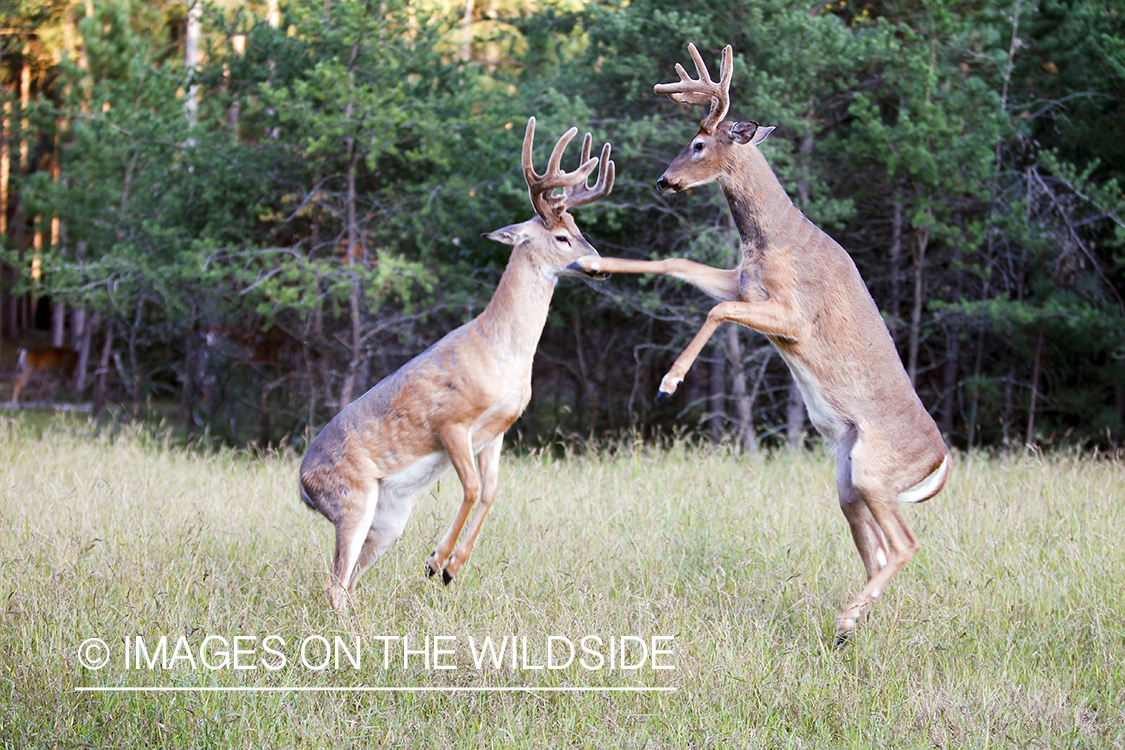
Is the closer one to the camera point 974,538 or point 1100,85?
point 974,538

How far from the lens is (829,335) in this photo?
15.6 feet

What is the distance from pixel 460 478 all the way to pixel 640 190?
843cm

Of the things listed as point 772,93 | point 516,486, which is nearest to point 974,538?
point 516,486

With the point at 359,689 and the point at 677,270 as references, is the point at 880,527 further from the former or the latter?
the point at 359,689

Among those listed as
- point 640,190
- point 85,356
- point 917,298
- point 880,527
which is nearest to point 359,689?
point 880,527

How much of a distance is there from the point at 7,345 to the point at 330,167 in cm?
1855

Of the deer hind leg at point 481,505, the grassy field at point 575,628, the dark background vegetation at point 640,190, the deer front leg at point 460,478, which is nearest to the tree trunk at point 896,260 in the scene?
the dark background vegetation at point 640,190

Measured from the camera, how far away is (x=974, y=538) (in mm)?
6117

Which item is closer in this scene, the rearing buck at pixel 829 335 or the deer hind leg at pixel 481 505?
the deer hind leg at pixel 481 505

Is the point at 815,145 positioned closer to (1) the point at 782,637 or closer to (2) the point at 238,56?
(2) the point at 238,56

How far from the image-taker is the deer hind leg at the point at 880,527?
179 inches

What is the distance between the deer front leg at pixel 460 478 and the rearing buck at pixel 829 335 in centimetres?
102

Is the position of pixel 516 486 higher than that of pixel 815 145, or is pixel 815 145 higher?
pixel 815 145
